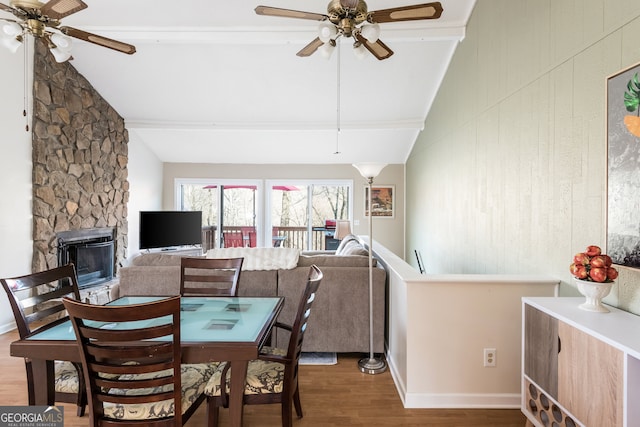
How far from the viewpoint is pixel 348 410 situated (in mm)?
2314

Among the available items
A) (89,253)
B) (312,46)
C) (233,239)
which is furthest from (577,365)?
(233,239)

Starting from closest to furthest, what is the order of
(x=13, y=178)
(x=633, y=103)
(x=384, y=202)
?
(x=633, y=103), (x=13, y=178), (x=384, y=202)

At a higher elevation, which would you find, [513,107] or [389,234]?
[513,107]

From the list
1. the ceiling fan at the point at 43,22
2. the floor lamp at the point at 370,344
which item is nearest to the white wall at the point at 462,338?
the floor lamp at the point at 370,344

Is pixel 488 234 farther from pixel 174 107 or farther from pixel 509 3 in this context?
pixel 174 107

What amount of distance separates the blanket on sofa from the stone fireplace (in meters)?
2.65

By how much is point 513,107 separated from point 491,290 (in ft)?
4.96

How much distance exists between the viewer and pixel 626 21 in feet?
5.68

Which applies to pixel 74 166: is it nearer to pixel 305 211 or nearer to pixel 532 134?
pixel 305 211

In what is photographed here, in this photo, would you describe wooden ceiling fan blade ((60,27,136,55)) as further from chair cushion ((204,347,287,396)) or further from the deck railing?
the deck railing

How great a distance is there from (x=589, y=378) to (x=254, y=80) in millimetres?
4756

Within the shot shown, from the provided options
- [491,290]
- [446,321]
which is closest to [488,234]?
[491,290]

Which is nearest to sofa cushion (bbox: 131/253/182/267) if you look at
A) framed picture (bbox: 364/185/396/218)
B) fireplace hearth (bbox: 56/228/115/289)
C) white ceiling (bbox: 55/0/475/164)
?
fireplace hearth (bbox: 56/228/115/289)

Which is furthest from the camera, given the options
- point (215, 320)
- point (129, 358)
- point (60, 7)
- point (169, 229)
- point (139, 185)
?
point (139, 185)
